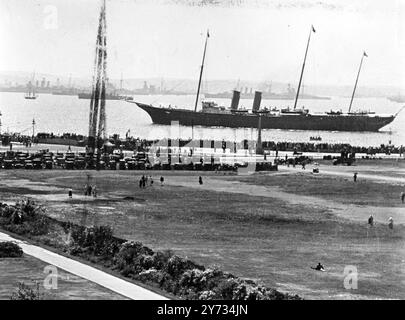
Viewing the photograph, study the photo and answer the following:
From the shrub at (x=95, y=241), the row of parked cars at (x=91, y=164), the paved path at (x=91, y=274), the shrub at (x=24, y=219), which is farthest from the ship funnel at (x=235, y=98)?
the paved path at (x=91, y=274)

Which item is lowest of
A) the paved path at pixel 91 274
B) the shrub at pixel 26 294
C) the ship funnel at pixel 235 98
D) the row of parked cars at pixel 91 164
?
the paved path at pixel 91 274

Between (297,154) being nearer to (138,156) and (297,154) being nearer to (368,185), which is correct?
(138,156)

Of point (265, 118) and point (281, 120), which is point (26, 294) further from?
point (281, 120)

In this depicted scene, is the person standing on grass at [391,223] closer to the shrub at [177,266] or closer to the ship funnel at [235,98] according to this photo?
the shrub at [177,266]

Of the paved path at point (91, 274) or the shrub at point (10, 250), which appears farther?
the shrub at point (10, 250)
